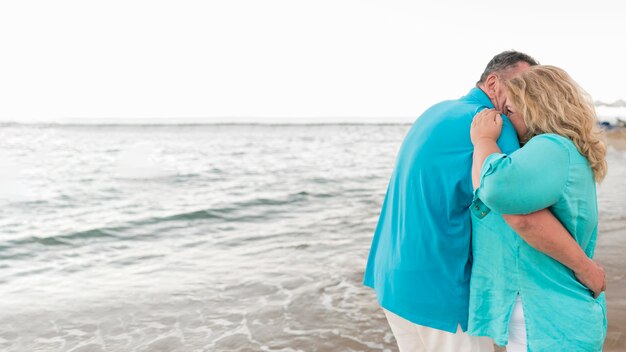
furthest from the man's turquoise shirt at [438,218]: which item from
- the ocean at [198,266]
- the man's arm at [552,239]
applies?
the ocean at [198,266]

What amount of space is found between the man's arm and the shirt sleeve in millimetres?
48

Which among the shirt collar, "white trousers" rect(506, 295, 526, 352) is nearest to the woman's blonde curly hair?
the shirt collar

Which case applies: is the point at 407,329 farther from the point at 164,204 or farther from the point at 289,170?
the point at 289,170

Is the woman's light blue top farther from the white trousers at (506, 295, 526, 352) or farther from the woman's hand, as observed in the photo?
the woman's hand

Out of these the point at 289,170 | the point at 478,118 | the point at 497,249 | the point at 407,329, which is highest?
the point at 478,118

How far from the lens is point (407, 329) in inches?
97.2

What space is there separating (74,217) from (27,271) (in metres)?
4.38

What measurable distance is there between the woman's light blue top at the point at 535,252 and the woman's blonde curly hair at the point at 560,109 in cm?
5

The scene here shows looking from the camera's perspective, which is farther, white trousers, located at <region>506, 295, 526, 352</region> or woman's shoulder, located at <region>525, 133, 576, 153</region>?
white trousers, located at <region>506, 295, 526, 352</region>

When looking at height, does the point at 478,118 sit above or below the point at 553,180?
above

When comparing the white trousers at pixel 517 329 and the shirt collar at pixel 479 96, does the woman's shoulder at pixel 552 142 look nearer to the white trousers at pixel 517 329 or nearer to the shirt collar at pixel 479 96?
the shirt collar at pixel 479 96

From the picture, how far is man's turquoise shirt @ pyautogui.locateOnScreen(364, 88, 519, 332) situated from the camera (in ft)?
7.22

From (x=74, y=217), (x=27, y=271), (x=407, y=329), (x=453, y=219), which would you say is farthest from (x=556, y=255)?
(x=74, y=217)

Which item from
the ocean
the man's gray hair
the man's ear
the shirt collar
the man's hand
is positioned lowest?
the ocean
